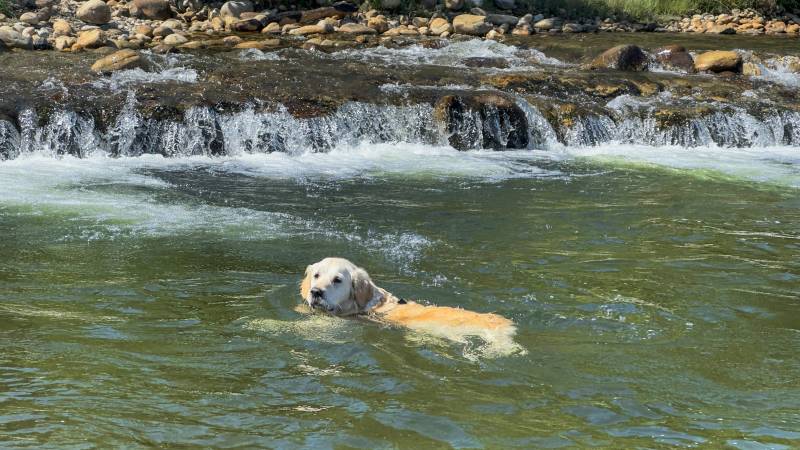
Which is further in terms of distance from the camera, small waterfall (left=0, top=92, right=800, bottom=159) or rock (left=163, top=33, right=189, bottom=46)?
rock (left=163, top=33, right=189, bottom=46)

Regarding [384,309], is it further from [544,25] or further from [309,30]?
[544,25]

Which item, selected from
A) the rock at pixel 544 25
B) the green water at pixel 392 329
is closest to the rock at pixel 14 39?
the green water at pixel 392 329

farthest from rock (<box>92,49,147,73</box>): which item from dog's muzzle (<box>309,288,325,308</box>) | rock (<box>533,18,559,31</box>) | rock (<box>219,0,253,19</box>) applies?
rock (<box>533,18,559,31</box>)

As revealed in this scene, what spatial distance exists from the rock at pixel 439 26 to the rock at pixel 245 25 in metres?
4.44

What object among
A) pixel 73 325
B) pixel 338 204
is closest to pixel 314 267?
pixel 73 325

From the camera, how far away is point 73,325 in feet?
20.7

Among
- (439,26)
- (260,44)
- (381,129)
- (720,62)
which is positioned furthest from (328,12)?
(381,129)

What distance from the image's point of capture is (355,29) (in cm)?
2423

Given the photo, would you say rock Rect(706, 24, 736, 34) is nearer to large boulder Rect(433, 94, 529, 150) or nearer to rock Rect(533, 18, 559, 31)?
rock Rect(533, 18, 559, 31)

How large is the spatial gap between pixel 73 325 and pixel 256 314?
3.89 ft

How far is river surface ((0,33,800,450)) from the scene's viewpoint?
16.1ft

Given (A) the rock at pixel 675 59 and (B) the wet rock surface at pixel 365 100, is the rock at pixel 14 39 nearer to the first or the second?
(B) the wet rock surface at pixel 365 100

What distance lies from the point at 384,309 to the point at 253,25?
18.1 metres

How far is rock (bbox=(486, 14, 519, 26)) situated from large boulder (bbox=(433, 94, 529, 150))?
433 inches
